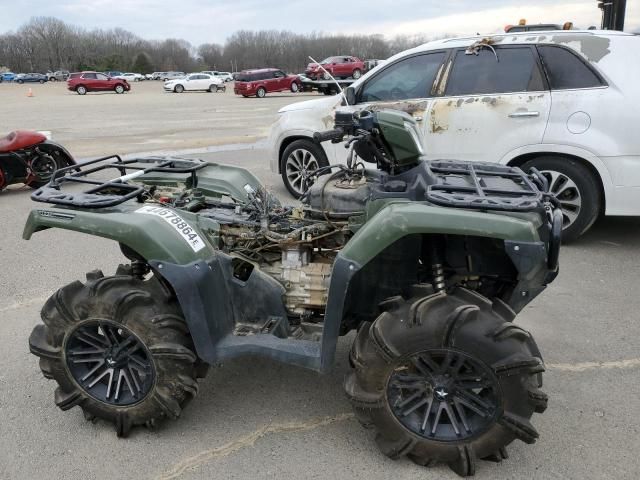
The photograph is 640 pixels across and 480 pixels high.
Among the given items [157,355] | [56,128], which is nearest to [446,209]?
[157,355]

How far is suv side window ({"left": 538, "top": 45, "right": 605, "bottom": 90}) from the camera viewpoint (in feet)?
18.3

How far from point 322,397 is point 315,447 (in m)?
0.46

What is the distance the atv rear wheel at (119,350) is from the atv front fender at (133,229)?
0.94 ft

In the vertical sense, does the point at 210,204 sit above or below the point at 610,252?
above

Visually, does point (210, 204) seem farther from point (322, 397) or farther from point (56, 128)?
point (56, 128)

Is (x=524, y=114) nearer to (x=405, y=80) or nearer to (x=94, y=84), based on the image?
(x=405, y=80)

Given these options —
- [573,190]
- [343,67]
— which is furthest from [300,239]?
[343,67]

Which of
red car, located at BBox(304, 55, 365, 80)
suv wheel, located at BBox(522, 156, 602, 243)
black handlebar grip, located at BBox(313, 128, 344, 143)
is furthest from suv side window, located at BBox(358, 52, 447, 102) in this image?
red car, located at BBox(304, 55, 365, 80)

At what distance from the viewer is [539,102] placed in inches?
224

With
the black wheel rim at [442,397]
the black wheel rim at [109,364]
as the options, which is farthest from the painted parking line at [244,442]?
the black wheel rim at [442,397]

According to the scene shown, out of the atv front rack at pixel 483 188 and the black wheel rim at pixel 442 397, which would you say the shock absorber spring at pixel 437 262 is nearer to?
the atv front rack at pixel 483 188

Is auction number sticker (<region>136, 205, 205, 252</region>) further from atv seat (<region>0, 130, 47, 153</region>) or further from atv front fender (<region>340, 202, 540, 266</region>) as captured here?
atv seat (<region>0, 130, 47, 153</region>)

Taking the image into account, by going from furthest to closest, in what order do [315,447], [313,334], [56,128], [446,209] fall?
[56,128]
[313,334]
[315,447]
[446,209]

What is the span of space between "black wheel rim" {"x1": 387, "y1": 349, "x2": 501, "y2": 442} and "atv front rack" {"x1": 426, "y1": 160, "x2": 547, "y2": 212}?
710mm
